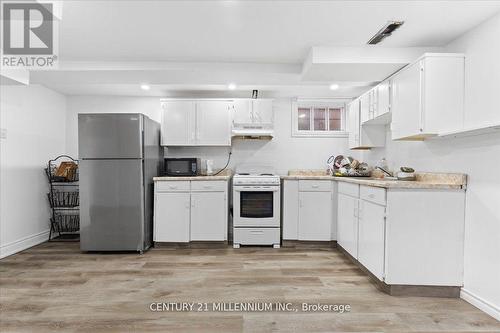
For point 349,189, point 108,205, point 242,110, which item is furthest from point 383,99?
point 108,205

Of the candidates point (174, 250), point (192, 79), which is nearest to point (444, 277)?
point (174, 250)

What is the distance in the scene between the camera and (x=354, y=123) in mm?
3877

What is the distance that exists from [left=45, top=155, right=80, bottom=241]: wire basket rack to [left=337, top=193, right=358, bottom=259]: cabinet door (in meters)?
3.79

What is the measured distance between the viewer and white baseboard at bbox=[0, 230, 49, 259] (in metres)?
3.28

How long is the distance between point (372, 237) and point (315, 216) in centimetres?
121

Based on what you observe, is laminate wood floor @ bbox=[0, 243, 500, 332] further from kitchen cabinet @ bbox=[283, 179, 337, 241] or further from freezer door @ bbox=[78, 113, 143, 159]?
freezer door @ bbox=[78, 113, 143, 159]

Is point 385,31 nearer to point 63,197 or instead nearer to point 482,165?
point 482,165

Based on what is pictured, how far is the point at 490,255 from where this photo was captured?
6.75 feet

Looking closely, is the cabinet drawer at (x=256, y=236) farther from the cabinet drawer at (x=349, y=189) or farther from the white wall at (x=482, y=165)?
the white wall at (x=482, y=165)

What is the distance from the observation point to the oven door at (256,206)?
374 centimetres

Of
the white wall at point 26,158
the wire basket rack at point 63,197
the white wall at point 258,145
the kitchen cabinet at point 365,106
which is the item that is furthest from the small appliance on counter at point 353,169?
the white wall at point 26,158

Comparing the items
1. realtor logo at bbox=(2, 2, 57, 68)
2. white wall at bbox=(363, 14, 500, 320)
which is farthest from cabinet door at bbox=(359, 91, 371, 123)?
realtor logo at bbox=(2, 2, 57, 68)

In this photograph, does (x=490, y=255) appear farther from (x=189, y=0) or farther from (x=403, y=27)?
(x=189, y=0)

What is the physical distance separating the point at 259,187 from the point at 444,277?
2201mm
